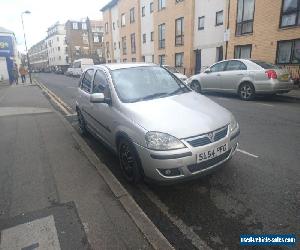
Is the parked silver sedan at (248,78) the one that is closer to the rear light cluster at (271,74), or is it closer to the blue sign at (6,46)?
the rear light cluster at (271,74)

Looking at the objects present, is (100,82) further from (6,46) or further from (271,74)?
(6,46)

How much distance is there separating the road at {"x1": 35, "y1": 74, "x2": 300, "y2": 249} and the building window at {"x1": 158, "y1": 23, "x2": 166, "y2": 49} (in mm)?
25271

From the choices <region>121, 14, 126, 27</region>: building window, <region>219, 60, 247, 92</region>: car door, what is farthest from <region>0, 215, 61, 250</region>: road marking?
<region>121, 14, 126, 27</region>: building window

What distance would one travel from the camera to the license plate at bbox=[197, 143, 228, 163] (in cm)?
328

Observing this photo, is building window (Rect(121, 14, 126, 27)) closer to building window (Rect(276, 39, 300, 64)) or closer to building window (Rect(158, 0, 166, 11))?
building window (Rect(158, 0, 166, 11))

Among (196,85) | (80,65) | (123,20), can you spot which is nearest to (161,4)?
(123,20)

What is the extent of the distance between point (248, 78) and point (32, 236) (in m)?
10.2

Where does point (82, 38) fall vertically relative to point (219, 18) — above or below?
above

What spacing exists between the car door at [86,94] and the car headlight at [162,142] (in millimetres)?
2647

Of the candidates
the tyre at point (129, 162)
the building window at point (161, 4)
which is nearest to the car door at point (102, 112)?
the tyre at point (129, 162)

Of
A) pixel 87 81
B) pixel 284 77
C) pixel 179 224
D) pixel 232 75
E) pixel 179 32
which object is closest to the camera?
pixel 179 224

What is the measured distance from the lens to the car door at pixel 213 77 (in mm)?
12172

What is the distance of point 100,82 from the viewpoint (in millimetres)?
5020

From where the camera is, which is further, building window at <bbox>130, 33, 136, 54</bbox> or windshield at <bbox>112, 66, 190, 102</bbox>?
building window at <bbox>130, 33, 136, 54</bbox>
